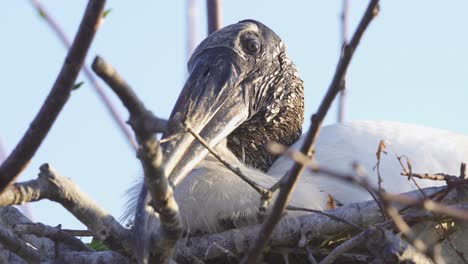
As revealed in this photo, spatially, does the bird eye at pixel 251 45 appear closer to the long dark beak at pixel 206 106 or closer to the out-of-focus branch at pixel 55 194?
the long dark beak at pixel 206 106

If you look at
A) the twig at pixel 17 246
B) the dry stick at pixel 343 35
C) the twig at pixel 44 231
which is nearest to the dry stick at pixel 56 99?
the twig at pixel 17 246

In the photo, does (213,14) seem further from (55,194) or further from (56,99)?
(56,99)

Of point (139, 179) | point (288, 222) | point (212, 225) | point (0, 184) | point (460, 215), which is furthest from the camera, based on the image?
point (139, 179)

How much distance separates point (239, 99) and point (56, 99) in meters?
2.16

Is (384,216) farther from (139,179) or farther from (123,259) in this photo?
(139,179)

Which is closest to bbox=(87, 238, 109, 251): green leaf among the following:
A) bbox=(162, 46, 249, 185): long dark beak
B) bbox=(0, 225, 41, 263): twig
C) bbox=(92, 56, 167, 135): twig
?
bbox=(162, 46, 249, 185): long dark beak

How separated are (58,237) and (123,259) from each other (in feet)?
0.76

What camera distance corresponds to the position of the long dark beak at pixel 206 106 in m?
3.50

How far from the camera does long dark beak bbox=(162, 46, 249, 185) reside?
350 cm

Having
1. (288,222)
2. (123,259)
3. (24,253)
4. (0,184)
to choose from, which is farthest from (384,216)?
(0,184)

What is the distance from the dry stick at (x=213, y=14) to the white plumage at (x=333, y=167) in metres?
0.55

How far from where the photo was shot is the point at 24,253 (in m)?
2.74

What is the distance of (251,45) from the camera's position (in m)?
4.51

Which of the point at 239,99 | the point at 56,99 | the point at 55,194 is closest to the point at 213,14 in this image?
the point at 239,99
